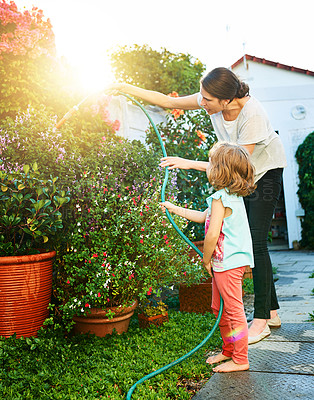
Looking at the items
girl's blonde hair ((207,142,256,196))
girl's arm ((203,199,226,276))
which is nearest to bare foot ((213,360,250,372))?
girl's arm ((203,199,226,276))

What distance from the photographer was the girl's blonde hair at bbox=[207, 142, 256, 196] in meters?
1.92


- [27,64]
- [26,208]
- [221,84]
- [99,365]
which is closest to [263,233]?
[221,84]

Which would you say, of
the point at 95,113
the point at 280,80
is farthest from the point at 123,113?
the point at 280,80

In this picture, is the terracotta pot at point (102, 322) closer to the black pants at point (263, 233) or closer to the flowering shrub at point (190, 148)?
the black pants at point (263, 233)

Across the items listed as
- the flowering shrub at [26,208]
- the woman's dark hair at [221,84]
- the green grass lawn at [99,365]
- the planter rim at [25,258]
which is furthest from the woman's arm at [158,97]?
the green grass lawn at [99,365]

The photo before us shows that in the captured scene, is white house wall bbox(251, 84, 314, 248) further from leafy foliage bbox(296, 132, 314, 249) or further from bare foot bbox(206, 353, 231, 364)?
bare foot bbox(206, 353, 231, 364)

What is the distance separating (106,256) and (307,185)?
20.4ft

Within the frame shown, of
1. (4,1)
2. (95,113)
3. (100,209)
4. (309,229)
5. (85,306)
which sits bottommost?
(309,229)

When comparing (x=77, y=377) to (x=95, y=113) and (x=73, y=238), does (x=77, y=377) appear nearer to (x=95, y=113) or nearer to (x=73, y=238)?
(x=73, y=238)

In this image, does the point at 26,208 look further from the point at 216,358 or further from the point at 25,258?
the point at 216,358

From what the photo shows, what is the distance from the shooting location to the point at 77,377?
186 cm

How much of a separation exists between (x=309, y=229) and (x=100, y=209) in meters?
6.22

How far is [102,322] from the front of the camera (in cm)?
237

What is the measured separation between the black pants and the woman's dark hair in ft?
1.74
